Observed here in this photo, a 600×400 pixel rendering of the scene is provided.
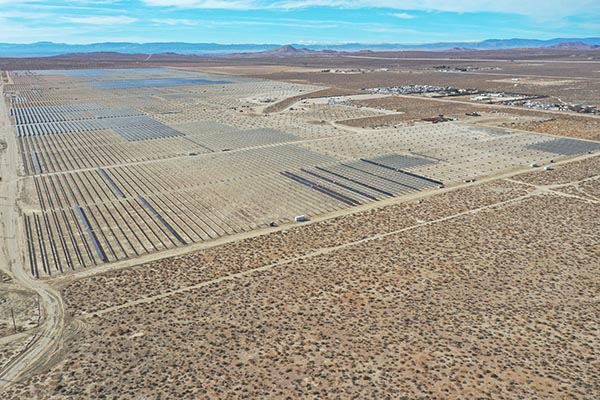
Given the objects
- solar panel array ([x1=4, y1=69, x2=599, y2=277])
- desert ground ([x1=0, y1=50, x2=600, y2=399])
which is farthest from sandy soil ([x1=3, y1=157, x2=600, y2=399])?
solar panel array ([x1=4, y1=69, x2=599, y2=277])

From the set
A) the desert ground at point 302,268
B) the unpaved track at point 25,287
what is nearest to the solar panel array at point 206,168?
the desert ground at point 302,268

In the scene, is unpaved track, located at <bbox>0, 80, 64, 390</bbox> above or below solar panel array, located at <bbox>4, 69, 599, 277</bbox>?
below

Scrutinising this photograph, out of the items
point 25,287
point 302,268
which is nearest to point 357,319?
point 302,268

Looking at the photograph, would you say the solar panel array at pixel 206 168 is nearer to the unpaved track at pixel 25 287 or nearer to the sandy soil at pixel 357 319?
the unpaved track at pixel 25 287

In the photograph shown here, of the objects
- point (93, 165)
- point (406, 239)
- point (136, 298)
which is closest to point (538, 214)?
point (406, 239)

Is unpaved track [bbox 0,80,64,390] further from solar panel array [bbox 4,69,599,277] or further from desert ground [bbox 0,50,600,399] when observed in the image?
solar panel array [bbox 4,69,599,277]

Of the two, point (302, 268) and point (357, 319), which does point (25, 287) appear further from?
point (357, 319)
